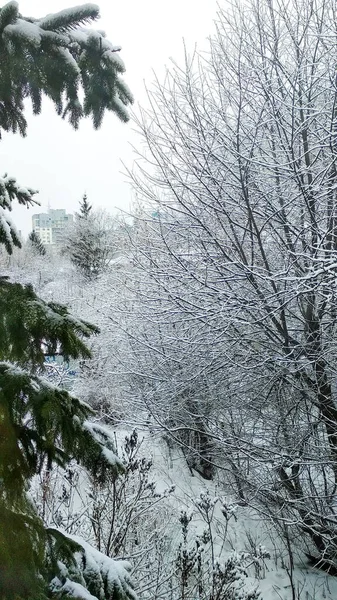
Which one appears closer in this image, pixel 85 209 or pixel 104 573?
pixel 104 573

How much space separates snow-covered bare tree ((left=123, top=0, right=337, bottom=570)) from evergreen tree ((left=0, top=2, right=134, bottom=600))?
425 cm

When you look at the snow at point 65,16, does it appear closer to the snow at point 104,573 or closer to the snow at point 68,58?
the snow at point 68,58

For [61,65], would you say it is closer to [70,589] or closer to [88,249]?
[70,589]

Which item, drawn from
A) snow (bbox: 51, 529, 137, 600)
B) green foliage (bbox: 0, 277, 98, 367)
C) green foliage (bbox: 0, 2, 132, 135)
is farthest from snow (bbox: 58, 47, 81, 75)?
snow (bbox: 51, 529, 137, 600)

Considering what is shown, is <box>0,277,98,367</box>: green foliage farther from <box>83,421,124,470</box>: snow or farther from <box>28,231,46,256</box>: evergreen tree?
<box>28,231,46,256</box>: evergreen tree

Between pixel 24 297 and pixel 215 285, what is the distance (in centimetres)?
527

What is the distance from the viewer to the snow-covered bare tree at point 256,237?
6012 mm

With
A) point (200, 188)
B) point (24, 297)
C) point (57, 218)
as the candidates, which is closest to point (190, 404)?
point (200, 188)

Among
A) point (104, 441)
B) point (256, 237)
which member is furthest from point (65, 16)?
point (256, 237)

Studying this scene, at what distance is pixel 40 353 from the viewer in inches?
61.6

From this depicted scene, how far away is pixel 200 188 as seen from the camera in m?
6.64

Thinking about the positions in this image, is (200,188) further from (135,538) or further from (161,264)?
(135,538)

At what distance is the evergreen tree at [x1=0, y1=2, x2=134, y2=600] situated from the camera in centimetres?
132

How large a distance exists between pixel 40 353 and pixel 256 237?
551 cm
